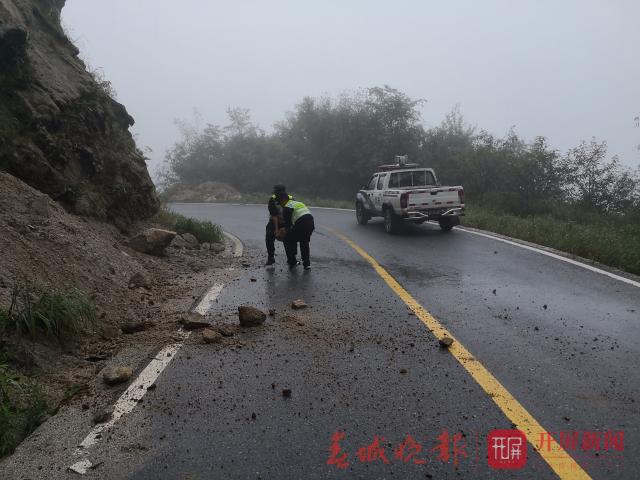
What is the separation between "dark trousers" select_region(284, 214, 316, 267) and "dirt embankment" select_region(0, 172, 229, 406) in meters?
1.48

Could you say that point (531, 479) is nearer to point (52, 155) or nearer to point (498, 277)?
point (498, 277)

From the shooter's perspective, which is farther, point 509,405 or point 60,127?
point 60,127

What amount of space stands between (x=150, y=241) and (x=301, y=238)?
266 cm

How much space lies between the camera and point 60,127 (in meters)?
8.55

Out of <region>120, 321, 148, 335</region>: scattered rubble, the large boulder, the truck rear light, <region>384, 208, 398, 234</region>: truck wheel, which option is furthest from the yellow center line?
<region>384, 208, 398, 234</region>: truck wheel

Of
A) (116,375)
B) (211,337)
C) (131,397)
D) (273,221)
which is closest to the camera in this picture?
(131,397)

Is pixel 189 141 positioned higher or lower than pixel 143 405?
higher

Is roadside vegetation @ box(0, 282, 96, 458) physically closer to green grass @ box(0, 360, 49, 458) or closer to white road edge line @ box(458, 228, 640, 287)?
green grass @ box(0, 360, 49, 458)

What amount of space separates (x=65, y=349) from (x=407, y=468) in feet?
10.7

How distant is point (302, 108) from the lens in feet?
114

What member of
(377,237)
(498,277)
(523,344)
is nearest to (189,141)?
(377,237)

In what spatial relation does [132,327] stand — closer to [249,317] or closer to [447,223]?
[249,317]

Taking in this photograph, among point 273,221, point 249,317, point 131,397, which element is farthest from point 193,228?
point 131,397

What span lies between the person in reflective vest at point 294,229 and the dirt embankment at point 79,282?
58.3 inches
